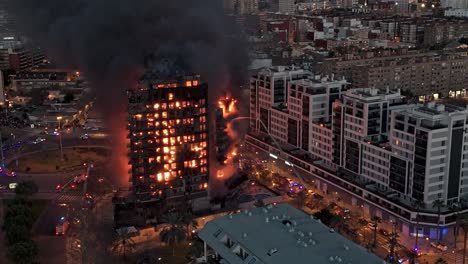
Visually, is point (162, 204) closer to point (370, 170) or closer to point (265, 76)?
point (370, 170)

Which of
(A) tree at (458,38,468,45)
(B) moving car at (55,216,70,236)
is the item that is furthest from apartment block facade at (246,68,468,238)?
(A) tree at (458,38,468,45)

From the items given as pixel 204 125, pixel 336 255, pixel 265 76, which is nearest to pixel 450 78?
pixel 265 76

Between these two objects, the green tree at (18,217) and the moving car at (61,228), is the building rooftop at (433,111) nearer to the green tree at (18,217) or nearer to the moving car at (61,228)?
the moving car at (61,228)

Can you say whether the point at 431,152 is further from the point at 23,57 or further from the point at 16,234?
the point at 23,57

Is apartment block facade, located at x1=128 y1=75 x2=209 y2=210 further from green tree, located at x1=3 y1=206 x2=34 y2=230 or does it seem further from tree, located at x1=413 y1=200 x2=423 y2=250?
tree, located at x1=413 y1=200 x2=423 y2=250

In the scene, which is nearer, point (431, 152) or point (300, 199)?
point (431, 152)

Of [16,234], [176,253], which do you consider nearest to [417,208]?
[176,253]

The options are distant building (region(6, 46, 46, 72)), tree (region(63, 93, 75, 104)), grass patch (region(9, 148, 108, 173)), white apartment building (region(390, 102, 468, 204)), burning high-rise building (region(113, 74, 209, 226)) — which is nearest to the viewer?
white apartment building (region(390, 102, 468, 204))
